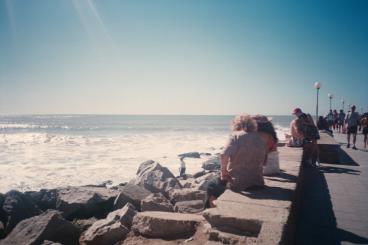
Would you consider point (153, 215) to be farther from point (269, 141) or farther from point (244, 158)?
point (269, 141)

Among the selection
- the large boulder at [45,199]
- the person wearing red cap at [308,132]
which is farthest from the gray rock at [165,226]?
the person wearing red cap at [308,132]

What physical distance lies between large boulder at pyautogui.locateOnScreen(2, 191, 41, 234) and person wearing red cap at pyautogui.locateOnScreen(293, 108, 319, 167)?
278 inches

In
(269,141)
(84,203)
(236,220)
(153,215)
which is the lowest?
(84,203)

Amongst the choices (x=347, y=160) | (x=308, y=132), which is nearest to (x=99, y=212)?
(x=308, y=132)

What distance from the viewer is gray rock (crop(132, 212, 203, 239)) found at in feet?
10.6

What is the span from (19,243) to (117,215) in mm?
1396

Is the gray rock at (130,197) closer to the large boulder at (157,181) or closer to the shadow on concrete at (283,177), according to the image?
the large boulder at (157,181)

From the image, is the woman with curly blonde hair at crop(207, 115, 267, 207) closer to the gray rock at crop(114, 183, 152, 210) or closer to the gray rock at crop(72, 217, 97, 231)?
the gray rock at crop(114, 183, 152, 210)

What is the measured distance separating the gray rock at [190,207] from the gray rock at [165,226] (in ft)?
5.43

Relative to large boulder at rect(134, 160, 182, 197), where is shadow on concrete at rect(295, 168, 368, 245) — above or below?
above

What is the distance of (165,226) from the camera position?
334 centimetres

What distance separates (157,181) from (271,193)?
435 centimetres

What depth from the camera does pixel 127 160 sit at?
14.4m

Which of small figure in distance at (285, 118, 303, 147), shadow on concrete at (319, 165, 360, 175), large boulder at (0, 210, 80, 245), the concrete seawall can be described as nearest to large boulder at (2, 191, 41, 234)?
large boulder at (0, 210, 80, 245)
